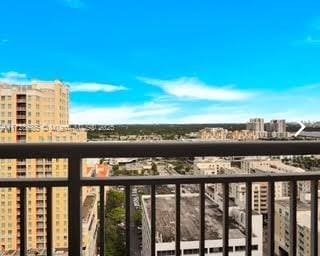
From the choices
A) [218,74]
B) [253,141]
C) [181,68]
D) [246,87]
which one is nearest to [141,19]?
[181,68]

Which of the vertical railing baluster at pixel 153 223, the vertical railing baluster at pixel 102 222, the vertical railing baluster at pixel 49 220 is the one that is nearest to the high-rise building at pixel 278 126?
the vertical railing baluster at pixel 153 223

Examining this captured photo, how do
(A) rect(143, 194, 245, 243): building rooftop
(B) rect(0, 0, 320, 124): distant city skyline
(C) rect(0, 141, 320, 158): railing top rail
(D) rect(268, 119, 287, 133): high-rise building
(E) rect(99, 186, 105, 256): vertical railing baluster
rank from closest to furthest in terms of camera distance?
(C) rect(0, 141, 320, 158): railing top rail, (E) rect(99, 186, 105, 256): vertical railing baluster, (A) rect(143, 194, 245, 243): building rooftop, (D) rect(268, 119, 287, 133): high-rise building, (B) rect(0, 0, 320, 124): distant city skyline

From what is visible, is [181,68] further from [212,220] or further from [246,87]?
[212,220]

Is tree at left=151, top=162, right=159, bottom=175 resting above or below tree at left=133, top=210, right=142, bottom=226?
above

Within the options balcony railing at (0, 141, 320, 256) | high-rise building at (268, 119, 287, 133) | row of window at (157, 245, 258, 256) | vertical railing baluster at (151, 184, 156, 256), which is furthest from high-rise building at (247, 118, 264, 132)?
vertical railing baluster at (151, 184, 156, 256)

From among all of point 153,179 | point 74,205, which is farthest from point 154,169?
point 74,205

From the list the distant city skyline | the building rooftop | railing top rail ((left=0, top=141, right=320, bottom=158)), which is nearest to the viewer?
railing top rail ((left=0, top=141, right=320, bottom=158))

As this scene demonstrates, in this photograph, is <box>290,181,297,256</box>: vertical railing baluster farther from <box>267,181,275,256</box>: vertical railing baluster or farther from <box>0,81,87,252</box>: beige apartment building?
<box>0,81,87,252</box>: beige apartment building

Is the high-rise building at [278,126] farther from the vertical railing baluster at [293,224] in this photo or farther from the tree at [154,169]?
the tree at [154,169]

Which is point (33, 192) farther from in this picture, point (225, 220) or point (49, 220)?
point (225, 220)

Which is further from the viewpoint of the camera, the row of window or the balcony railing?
the row of window
